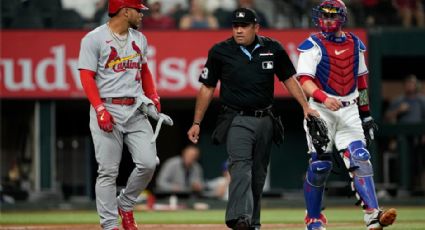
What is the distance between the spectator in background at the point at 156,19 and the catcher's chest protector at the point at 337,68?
373 inches

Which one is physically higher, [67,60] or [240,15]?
[240,15]

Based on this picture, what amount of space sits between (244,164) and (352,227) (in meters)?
2.64

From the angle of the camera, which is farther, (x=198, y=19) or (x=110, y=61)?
(x=198, y=19)

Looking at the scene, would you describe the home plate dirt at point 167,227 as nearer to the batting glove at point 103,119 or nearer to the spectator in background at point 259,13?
the batting glove at point 103,119

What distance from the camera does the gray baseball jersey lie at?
9219mm

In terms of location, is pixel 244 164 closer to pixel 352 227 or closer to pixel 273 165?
pixel 352 227

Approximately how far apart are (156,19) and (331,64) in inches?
384

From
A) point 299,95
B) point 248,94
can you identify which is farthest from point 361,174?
point 248,94

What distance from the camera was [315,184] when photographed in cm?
986

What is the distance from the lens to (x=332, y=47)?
9.87 meters

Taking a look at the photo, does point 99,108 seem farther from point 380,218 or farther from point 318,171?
point 380,218

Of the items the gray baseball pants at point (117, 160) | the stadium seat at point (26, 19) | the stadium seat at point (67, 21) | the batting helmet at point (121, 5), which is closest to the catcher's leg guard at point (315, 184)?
the gray baseball pants at point (117, 160)

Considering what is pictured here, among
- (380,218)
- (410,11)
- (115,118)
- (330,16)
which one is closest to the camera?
(380,218)

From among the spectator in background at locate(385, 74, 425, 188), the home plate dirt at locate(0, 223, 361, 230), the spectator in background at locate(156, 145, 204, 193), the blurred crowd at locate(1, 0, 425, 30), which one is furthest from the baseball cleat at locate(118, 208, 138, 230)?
the spectator in background at locate(385, 74, 425, 188)
